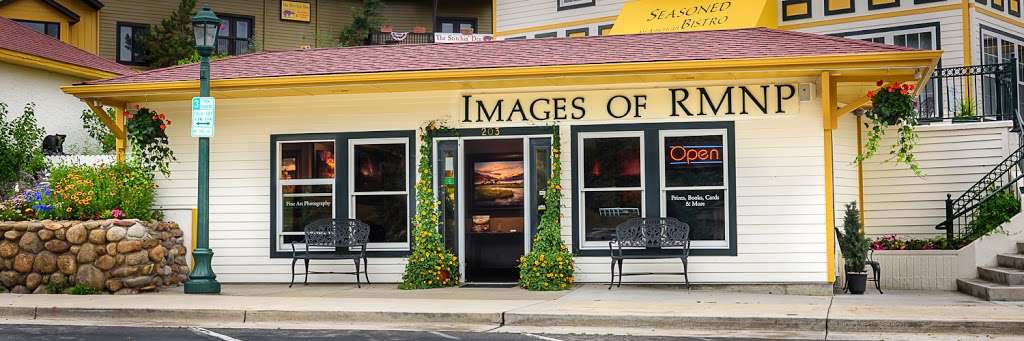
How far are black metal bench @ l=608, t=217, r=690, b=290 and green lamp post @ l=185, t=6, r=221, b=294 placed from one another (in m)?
4.92

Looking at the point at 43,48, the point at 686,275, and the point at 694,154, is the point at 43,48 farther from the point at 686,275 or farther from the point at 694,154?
the point at 686,275

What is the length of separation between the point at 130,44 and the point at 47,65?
15049 millimetres

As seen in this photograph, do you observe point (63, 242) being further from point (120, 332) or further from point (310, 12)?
point (310, 12)

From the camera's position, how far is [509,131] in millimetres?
14609

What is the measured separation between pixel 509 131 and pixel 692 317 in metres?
4.66

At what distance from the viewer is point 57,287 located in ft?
45.4

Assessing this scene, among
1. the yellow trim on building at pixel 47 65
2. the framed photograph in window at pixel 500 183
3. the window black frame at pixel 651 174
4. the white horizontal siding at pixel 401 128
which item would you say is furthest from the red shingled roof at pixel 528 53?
the yellow trim on building at pixel 47 65

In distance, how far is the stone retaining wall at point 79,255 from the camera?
1375 cm

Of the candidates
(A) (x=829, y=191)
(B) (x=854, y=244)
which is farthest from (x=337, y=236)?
(B) (x=854, y=244)

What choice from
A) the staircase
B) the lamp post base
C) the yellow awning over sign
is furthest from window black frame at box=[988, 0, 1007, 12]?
the lamp post base

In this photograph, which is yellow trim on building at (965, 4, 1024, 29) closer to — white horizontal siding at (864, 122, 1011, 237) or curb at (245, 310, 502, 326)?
white horizontal siding at (864, 122, 1011, 237)

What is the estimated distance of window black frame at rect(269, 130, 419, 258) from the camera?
49.0 ft

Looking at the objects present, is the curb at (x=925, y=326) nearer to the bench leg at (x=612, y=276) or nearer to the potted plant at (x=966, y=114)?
the bench leg at (x=612, y=276)

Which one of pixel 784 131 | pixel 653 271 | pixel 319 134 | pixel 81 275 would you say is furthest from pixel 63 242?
pixel 784 131
